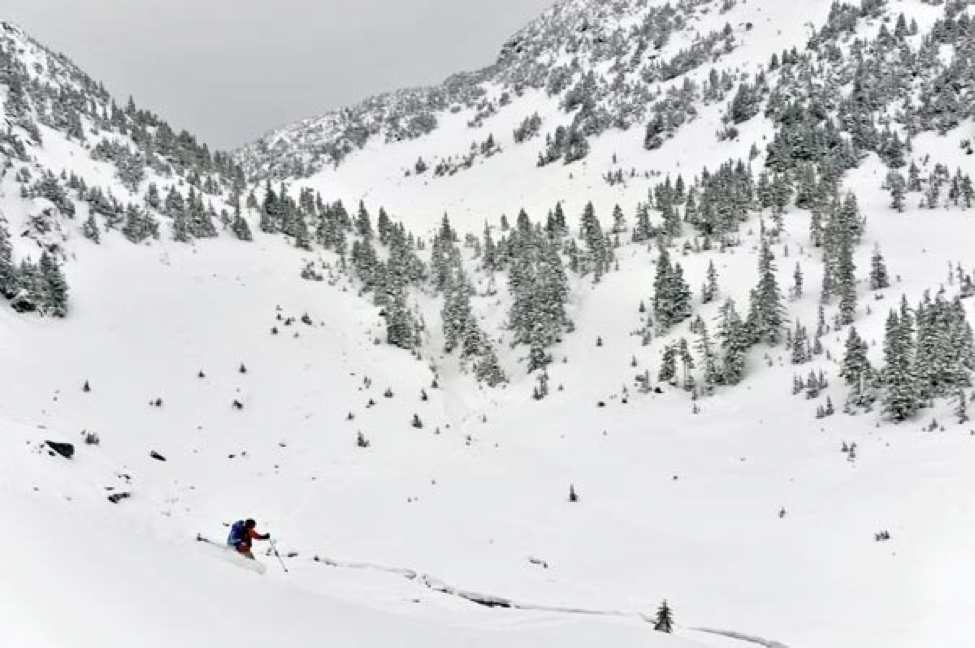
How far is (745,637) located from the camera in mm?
13586

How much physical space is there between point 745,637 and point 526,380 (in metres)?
29.0

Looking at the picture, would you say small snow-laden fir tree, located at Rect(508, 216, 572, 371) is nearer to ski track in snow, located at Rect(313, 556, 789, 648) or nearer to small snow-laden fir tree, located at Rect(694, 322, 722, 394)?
small snow-laden fir tree, located at Rect(694, 322, 722, 394)

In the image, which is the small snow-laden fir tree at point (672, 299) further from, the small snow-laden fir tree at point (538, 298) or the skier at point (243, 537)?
the skier at point (243, 537)

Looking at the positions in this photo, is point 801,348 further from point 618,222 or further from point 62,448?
point 62,448

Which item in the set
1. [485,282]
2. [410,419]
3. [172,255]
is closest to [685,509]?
[410,419]

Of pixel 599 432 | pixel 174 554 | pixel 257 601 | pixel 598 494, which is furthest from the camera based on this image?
pixel 599 432

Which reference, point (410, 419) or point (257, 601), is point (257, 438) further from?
point (257, 601)

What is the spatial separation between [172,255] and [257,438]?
23838 mm

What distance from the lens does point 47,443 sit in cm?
1897

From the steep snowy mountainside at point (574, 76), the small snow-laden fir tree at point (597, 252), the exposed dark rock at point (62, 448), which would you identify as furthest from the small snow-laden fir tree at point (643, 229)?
the exposed dark rock at point (62, 448)

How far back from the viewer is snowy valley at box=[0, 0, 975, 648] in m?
13.5

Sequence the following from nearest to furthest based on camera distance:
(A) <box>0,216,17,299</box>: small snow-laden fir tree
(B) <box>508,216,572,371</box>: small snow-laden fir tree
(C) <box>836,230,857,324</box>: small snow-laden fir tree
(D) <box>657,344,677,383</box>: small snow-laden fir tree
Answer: (A) <box>0,216,17,299</box>: small snow-laden fir tree, (C) <box>836,230,857,324</box>: small snow-laden fir tree, (D) <box>657,344,677,383</box>: small snow-laden fir tree, (B) <box>508,216,572,371</box>: small snow-laden fir tree

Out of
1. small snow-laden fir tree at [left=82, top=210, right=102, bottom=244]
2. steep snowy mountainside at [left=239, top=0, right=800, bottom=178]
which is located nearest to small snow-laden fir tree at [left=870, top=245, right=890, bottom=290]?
small snow-laden fir tree at [left=82, top=210, right=102, bottom=244]

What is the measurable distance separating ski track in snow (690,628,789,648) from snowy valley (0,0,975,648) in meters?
0.13
